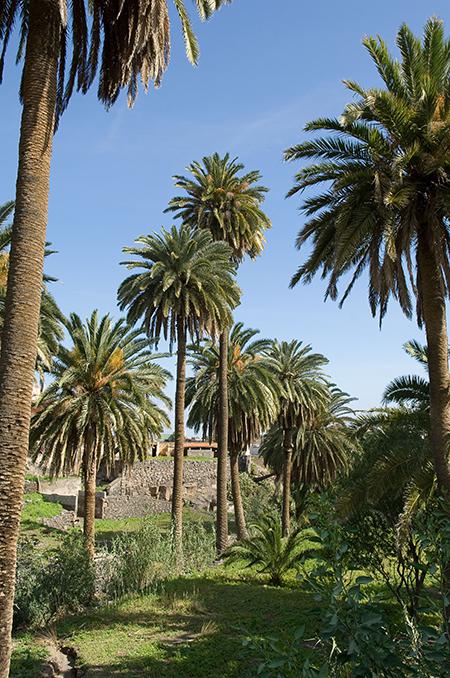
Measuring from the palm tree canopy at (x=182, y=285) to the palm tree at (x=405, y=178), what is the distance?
1245 cm

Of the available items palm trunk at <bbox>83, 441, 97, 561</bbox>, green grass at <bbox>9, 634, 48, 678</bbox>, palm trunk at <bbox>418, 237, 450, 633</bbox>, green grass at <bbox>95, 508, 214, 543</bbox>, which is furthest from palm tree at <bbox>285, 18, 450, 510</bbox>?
green grass at <bbox>95, 508, 214, 543</bbox>

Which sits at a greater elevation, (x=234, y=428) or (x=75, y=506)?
(x=234, y=428)

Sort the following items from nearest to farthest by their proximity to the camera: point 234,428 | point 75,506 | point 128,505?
point 234,428 < point 75,506 < point 128,505

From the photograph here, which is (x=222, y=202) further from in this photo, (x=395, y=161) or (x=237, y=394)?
(x=395, y=161)

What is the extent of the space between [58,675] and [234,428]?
21150 mm

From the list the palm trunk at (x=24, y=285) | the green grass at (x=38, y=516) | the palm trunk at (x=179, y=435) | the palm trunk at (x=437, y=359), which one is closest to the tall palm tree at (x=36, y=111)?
the palm trunk at (x=24, y=285)

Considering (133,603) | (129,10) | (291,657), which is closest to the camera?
(291,657)

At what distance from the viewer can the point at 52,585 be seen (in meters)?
16.0

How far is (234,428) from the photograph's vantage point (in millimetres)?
31547

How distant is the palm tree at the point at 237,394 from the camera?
30688 mm

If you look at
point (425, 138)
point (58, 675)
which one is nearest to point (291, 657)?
point (58, 675)

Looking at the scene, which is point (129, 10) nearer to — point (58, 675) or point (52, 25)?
point (52, 25)

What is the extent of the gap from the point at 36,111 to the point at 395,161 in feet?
22.3

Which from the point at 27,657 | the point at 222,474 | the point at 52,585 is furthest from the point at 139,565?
the point at 222,474
